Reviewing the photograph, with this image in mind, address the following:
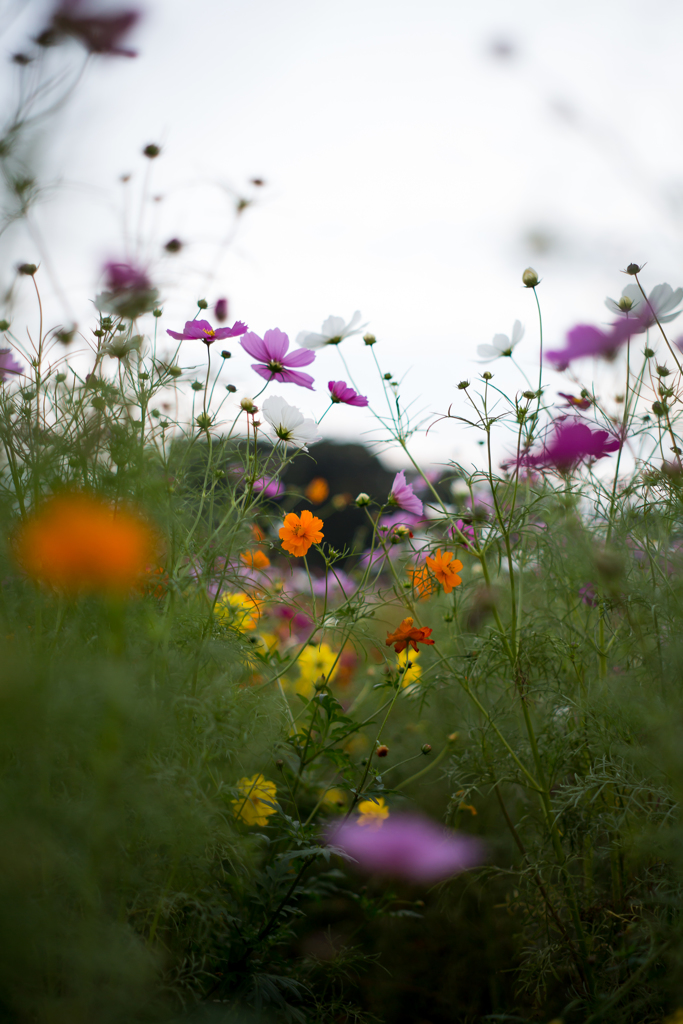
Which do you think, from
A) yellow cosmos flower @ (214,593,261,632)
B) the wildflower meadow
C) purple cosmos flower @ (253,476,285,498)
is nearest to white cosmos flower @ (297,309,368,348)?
the wildflower meadow

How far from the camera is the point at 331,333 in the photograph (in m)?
1.00

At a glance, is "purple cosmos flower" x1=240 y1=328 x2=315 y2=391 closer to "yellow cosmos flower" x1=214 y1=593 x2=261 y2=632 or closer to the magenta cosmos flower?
the magenta cosmos flower

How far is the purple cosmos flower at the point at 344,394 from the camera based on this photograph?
0.94 metres

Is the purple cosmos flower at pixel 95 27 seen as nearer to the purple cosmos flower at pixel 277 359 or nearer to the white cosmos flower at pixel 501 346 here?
the purple cosmos flower at pixel 277 359

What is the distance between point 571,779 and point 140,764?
2.49ft

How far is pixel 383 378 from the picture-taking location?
98cm

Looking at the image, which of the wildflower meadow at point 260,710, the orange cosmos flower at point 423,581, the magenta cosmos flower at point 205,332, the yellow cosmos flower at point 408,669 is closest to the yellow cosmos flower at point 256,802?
the wildflower meadow at point 260,710

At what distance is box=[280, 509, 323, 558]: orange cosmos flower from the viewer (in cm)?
89

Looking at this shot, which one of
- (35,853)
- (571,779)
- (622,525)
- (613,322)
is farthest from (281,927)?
(613,322)

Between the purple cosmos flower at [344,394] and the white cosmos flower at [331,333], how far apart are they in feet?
0.29

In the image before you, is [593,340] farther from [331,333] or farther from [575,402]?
[331,333]

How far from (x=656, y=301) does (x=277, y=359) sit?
20.9 inches

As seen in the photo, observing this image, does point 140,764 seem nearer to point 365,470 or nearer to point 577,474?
point 577,474

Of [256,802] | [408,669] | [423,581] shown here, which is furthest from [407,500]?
[256,802]
